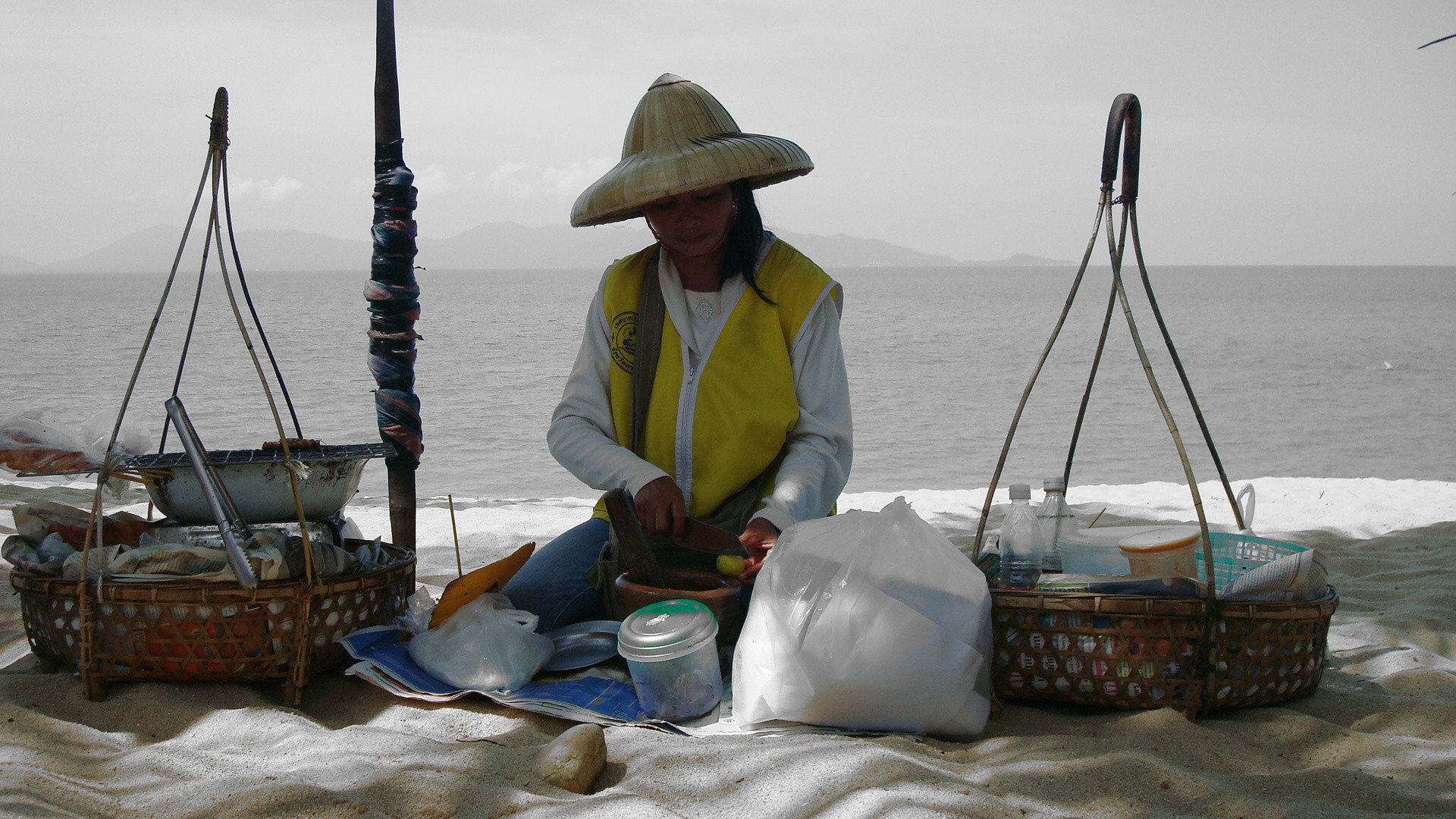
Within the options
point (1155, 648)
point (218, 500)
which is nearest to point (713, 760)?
point (1155, 648)

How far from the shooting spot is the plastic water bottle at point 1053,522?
8.26ft

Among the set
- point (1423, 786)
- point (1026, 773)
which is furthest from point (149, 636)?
point (1423, 786)

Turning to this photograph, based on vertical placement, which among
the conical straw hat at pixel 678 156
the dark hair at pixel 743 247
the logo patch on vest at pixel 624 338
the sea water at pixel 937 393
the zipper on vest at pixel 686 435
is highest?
the conical straw hat at pixel 678 156

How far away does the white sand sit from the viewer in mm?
1611

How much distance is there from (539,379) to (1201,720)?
53.4 ft

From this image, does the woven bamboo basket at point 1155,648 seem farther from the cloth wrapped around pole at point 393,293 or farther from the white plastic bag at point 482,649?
the cloth wrapped around pole at point 393,293

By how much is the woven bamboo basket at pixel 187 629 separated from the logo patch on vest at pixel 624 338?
956mm

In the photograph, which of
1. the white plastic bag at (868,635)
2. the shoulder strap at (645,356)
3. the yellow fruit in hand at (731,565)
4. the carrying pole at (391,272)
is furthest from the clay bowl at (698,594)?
the carrying pole at (391,272)

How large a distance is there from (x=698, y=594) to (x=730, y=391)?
0.63 meters

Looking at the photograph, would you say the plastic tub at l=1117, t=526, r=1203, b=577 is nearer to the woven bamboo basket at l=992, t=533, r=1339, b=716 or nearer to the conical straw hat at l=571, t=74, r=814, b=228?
the woven bamboo basket at l=992, t=533, r=1339, b=716

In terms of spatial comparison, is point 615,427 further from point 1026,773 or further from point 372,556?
point 1026,773

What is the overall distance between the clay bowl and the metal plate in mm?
86

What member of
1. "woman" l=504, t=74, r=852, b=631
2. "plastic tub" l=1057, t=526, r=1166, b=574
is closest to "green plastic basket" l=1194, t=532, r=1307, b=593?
"plastic tub" l=1057, t=526, r=1166, b=574

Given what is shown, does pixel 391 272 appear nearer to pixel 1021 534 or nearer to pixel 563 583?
pixel 563 583
